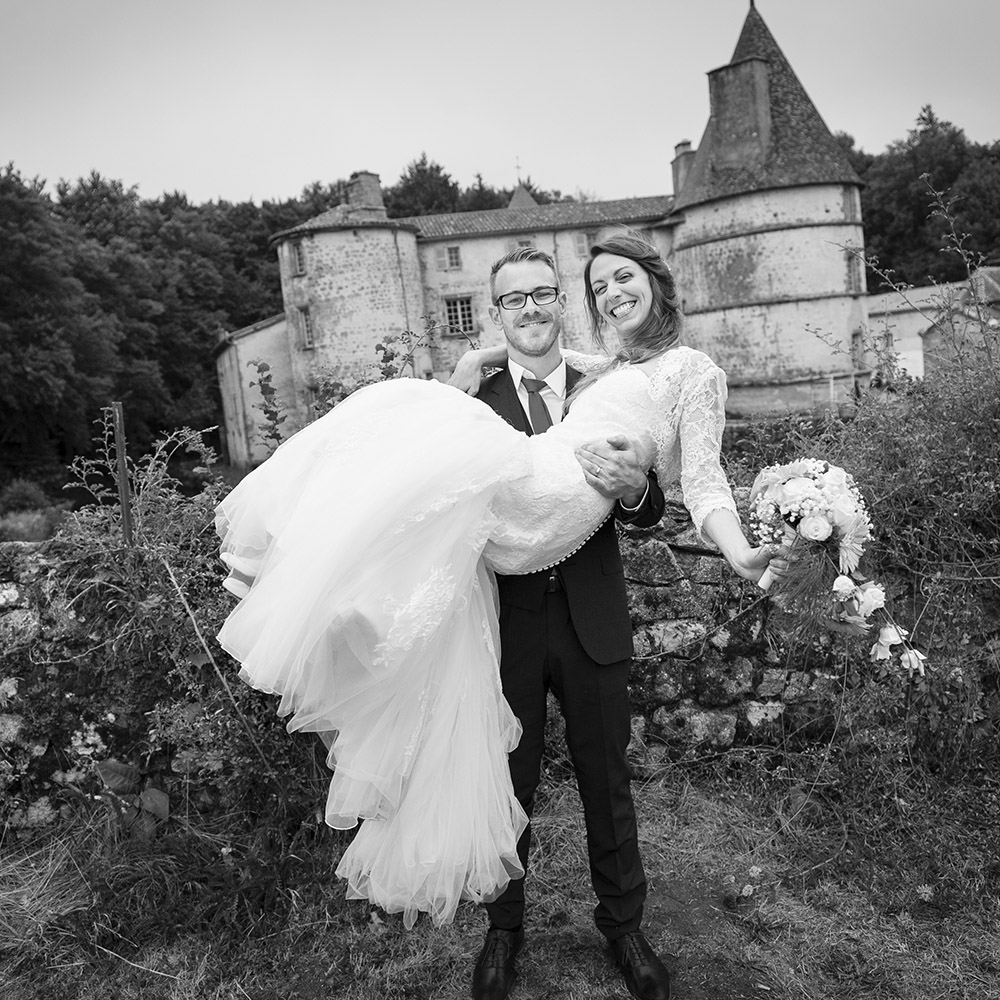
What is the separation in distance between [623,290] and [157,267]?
4483 centimetres

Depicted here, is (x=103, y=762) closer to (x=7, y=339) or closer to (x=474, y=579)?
(x=474, y=579)

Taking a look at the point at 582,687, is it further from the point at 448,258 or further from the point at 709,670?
the point at 448,258

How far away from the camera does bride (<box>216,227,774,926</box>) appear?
2379 millimetres

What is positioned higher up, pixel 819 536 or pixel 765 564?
pixel 819 536

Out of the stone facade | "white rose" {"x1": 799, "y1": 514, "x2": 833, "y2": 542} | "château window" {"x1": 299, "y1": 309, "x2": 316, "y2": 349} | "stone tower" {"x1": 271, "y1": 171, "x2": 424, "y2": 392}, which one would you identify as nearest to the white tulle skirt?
"white rose" {"x1": 799, "y1": 514, "x2": 833, "y2": 542}

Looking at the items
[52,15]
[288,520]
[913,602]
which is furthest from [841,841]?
[52,15]

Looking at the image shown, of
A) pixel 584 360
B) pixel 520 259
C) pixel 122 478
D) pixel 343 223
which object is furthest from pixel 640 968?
pixel 343 223

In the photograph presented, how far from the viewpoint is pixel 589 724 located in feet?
9.34

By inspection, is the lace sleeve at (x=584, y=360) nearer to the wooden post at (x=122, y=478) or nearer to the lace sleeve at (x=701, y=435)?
the lace sleeve at (x=701, y=435)

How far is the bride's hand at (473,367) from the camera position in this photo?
313cm

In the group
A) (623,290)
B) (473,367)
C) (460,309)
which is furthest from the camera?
(460,309)


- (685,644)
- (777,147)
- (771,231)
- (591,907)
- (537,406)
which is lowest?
(591,907)

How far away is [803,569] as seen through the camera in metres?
2.30

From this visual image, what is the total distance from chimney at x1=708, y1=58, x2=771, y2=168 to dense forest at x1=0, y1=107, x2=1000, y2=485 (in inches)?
307
